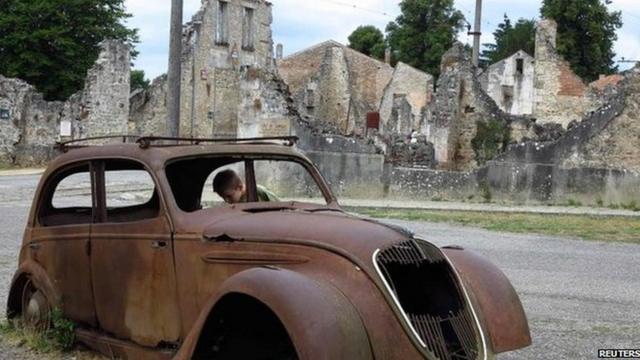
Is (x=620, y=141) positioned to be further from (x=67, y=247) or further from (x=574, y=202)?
(x=67, y=247)

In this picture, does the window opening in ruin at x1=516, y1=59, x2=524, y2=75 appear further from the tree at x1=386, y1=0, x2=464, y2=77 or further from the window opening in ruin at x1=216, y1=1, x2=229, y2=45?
the window opening in ruin at x1=216, y1=1, x2=229, y2=45

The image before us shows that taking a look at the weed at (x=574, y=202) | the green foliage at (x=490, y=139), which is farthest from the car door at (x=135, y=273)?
the green foliage at (x=490, y=139)

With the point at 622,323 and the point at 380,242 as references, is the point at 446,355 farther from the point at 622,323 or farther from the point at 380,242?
the point at 622,323

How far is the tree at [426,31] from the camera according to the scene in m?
80.2

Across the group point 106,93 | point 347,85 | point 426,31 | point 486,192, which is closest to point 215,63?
point 106,93

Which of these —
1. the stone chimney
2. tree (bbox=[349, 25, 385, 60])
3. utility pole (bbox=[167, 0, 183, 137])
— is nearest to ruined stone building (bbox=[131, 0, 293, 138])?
the stone chimney

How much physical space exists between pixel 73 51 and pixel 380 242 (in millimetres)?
50056

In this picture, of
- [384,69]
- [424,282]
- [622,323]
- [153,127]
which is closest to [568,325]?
[622,323]

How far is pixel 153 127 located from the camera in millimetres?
43312

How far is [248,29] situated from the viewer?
155ft

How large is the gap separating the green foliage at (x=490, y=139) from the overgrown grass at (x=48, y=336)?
81.4ft

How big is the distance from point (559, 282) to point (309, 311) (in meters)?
7.10

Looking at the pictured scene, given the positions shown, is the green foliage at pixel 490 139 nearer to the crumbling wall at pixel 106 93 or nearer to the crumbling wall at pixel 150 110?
the crumbling wall at pixel 106 93

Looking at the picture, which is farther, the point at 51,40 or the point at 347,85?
the point at 347,85
